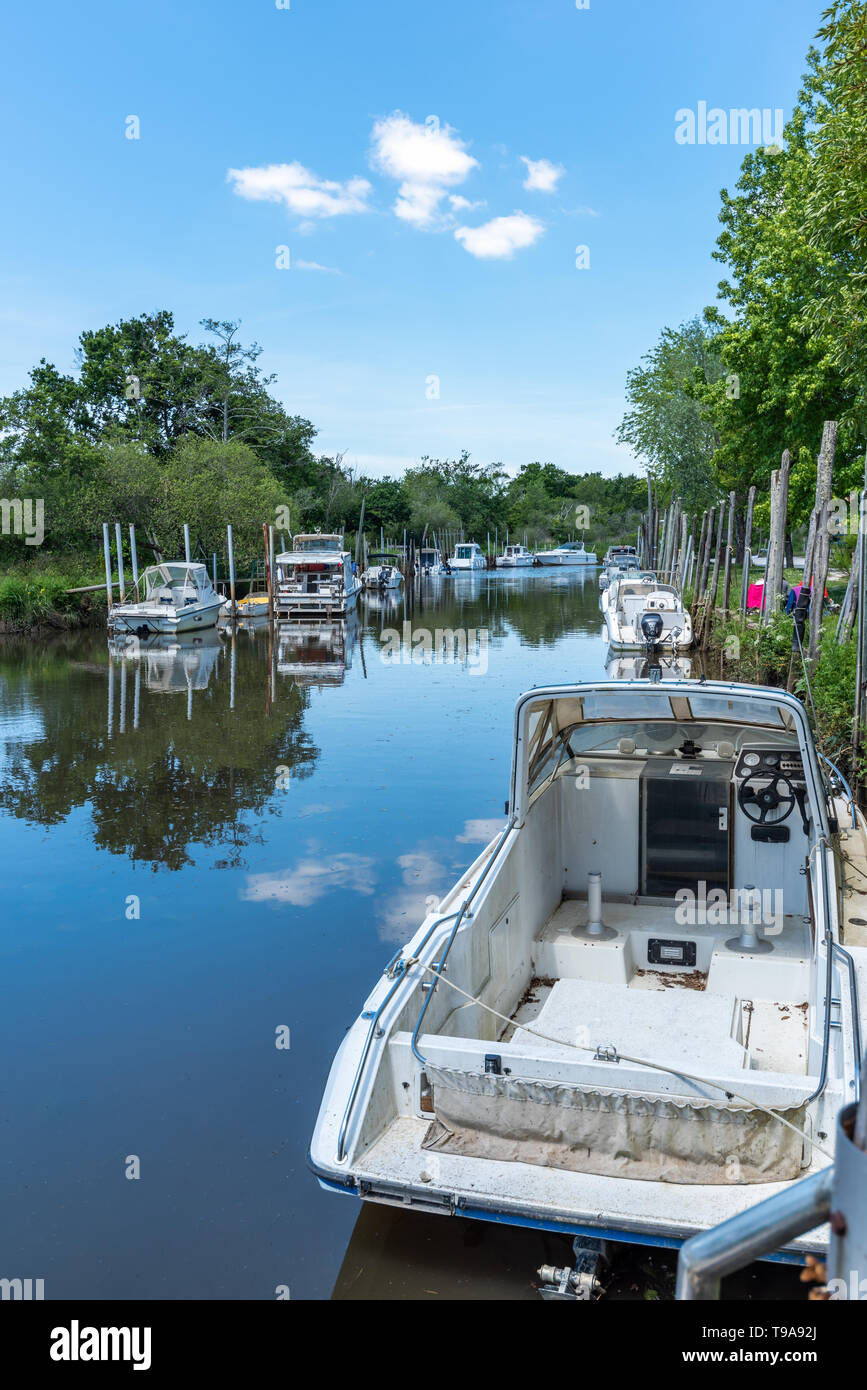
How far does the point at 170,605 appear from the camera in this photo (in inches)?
1284

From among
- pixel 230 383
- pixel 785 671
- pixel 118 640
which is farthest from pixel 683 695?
pixel 230 383

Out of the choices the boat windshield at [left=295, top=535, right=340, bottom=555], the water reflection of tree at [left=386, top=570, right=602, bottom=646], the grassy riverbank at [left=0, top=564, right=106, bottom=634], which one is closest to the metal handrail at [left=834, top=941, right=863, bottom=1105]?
the water reflection of tree at [left=386, top=570, right=602, bottom=646]

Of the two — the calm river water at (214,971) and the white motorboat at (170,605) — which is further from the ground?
the white motorboat at (170,605)

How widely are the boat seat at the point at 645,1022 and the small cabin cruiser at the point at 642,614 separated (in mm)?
16883

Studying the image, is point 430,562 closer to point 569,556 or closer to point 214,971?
point 569,556

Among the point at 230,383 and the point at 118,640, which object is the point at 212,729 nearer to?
the point at 118,640

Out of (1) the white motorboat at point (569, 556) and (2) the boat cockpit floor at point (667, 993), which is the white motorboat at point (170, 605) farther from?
(1) the white motorboat at point (569, 556)

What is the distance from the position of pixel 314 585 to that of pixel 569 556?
188 ft

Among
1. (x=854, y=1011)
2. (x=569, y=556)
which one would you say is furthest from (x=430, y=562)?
(x=854, y=1011)

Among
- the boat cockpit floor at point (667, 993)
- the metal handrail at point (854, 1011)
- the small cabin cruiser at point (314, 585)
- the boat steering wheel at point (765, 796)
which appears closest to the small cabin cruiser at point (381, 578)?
the small cabin cruiser at point (314, 585)

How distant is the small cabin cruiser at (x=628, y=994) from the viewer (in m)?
4.48

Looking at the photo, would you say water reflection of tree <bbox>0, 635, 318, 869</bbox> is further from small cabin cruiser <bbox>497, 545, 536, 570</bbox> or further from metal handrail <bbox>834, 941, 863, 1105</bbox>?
small cabin cruiser <bbox>497, 545, 536, 570</bbox>
